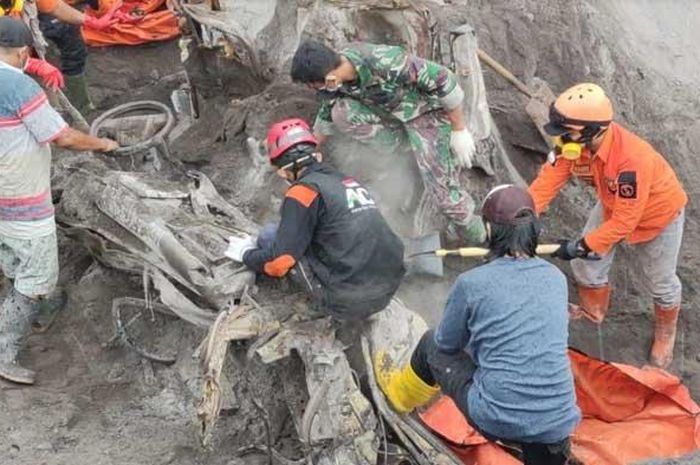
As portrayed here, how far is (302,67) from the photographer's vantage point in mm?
5770

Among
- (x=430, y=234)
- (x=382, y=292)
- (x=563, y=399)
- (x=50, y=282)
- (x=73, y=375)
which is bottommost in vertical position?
(x=73, y=375)

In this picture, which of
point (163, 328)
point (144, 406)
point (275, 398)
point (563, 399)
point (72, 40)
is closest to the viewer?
point (563, 399)

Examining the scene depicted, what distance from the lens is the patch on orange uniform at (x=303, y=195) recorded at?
16.7 feet

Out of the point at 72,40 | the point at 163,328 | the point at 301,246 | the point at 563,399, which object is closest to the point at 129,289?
the point at 163,328

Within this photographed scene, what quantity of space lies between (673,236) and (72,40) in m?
5.28

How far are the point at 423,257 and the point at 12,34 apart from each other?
2858 millimetres

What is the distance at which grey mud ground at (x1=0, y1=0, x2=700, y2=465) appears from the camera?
19.1ft

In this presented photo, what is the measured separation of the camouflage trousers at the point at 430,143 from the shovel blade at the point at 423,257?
0.69ft

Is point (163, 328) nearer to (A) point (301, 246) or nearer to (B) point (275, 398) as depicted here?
(B) point (275, 398)

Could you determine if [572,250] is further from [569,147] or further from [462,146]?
[462,146]

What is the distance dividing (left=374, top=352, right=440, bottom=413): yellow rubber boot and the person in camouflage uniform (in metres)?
1.53

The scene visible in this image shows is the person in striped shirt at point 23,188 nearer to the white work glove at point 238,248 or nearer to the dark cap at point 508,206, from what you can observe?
the white work glove at point 238,248

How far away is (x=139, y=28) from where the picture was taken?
32.7 feet

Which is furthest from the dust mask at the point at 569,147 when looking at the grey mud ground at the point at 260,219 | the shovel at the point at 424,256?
the grey mud ground at the point at 260,219
